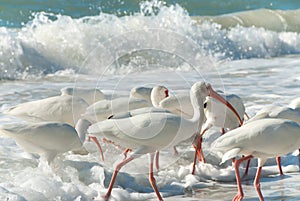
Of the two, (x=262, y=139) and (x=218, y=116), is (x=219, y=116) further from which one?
(x=262, y=139)

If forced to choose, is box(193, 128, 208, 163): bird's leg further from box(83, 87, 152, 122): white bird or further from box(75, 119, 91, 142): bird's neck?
box(75, 119, 91, 142): bird's neck

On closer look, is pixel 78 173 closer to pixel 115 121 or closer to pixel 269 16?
pixel 115 121

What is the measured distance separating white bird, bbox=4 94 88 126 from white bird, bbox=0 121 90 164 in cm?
100

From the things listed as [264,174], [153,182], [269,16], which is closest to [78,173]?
[153,182]

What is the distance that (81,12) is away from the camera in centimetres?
2294

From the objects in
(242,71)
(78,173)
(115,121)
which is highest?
(115,121)

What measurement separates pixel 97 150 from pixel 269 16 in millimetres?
16104

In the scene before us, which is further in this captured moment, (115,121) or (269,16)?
(269,16)

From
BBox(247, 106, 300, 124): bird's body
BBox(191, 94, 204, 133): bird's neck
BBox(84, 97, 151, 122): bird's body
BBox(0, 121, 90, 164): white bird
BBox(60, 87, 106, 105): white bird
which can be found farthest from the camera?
BBox(60, 87, 106, 105): white bird

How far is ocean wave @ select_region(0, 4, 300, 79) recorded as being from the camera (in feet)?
45.4

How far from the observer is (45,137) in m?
5.54

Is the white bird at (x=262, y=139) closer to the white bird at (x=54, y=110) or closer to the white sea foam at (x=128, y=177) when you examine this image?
the white sea foam at (x=128, y=177)

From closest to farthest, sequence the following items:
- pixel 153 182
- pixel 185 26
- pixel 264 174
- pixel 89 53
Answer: pixel 153 182 → pixel 264 174 → pixel 89 53 → pixel 185 26

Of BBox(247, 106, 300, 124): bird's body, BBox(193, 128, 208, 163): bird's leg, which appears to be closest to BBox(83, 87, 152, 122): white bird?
BBox(193, 128, 208, 163): bird's leg
